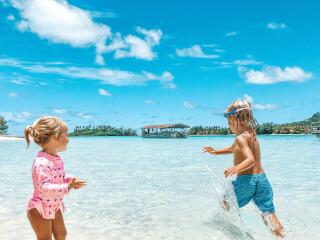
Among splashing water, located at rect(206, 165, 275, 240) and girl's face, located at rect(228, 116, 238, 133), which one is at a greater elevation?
girl's face, located at rect(228, 116, 238, 133)

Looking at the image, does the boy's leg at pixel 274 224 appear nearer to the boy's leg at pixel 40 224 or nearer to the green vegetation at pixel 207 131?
the boy's leg at pixel 40 224

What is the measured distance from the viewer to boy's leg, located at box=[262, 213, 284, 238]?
4.30 m

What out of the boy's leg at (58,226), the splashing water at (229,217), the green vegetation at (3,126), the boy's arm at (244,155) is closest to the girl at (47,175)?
the boy's leg at (58,226)

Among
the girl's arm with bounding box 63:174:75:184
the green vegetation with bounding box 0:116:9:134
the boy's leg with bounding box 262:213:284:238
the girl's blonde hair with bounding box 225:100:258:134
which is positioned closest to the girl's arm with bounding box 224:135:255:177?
the girl's blonde hair with bounding box 225:100:258:134

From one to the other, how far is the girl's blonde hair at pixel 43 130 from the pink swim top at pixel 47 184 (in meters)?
0.11

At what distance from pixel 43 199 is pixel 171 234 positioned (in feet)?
8.44

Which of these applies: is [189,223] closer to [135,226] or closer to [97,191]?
[135,226]

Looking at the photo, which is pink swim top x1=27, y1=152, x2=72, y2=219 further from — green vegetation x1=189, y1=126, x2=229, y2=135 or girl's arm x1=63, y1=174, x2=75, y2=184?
green vegetation x1=189, y1=126, x2=229, y2=135

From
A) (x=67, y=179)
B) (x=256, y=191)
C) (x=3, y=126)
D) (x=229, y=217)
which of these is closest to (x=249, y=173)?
(x=256, y=191)

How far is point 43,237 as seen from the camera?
3.07 metres

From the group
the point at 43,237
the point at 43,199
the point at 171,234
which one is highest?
the point at 43,199

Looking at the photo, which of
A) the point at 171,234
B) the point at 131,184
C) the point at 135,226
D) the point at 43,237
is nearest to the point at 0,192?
the point at 131,184

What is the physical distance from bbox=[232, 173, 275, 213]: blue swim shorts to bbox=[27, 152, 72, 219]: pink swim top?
2.02m

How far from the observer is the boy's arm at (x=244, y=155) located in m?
4.01
